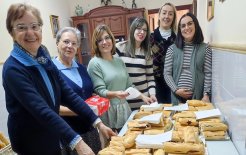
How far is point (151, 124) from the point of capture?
1312 millimetres

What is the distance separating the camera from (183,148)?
3.30 feet

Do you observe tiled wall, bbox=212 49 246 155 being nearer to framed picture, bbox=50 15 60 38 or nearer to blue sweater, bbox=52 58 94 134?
blue sweater, bbox=52 58 94 134

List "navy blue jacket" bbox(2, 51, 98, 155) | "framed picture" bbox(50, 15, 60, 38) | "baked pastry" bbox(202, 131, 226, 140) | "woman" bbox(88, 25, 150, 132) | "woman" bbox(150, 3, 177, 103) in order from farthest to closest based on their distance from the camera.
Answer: "framed picture" bbox(50, 15, 60, 38), "woman" bbox(150, 3, 177, 103), "woman" bbox(88, 25, 150, 132), "baked pastry" bbox(202, 131, 226, 140), "navy blue jacket" bbox(2, 51, 98, 155)

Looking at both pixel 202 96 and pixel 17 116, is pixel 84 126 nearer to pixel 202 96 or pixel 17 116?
pixel 17 116

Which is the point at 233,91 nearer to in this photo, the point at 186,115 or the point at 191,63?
the point at 186,115

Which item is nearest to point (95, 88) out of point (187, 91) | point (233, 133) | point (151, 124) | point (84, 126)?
point (84, 126)

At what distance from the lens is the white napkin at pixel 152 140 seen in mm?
1089

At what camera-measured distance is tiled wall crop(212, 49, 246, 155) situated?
1000 millimetres

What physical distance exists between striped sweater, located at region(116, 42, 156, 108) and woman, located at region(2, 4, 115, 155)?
2.85 feet

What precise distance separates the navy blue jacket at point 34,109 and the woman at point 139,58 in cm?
79

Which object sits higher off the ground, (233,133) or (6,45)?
(6,45)

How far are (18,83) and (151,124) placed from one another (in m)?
0.75

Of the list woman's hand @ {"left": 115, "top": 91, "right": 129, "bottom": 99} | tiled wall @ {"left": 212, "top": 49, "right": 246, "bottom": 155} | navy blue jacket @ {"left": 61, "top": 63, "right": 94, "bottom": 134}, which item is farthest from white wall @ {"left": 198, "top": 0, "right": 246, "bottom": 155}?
navy blue jacket @ {"left": 61, "top": 63, "right": 94, "bottom": 134}

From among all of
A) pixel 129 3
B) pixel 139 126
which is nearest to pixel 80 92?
pixel 139 126
